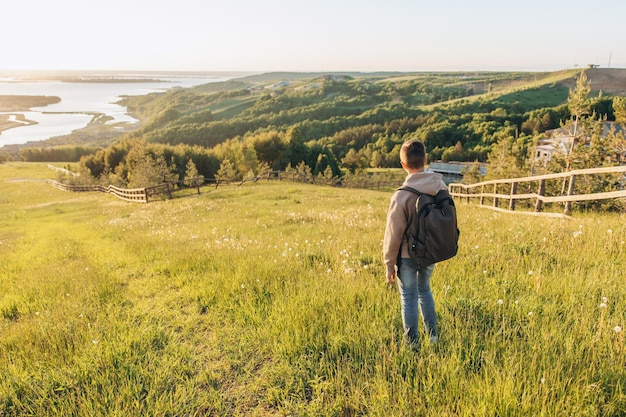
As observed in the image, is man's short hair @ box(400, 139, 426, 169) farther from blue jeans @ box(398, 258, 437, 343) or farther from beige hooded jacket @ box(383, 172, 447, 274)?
blue jeans @ box(398, 258, 437, 343)

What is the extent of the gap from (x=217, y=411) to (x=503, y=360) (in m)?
3.09

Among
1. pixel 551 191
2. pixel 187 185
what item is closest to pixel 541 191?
pixel 551 191

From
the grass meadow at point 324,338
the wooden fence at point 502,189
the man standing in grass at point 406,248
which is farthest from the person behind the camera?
the wooden fence at point 502,189

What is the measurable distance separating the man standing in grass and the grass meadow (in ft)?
1.07

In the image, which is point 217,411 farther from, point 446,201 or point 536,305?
point 536,305

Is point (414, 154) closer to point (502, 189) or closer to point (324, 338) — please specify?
point (324, 338)

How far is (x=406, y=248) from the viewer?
3.65m

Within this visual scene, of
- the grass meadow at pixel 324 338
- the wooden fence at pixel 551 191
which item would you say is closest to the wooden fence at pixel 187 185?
the grass meadow at pixel 324 338

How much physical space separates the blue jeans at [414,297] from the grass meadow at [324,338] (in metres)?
0.22

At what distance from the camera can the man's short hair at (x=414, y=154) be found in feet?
11.6

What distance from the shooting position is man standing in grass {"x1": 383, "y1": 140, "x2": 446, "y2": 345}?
350 cm

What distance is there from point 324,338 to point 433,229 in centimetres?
203

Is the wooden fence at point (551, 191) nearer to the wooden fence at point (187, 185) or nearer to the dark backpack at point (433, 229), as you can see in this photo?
the dark backpack at point (433, 229)

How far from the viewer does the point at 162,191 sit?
3509cm
